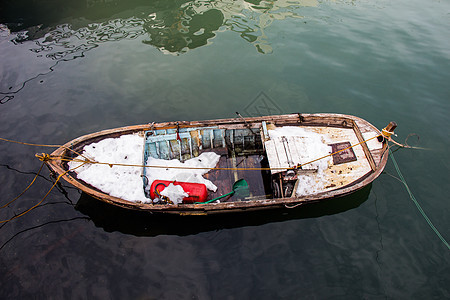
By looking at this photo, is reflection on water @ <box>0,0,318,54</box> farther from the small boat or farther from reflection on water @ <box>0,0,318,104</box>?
the small boat

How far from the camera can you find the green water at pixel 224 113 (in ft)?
27.5

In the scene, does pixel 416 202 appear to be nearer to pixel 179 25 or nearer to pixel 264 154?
pixel 264 154

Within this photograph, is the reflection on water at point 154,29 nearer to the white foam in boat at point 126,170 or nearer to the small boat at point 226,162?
the small boat at point 226,162

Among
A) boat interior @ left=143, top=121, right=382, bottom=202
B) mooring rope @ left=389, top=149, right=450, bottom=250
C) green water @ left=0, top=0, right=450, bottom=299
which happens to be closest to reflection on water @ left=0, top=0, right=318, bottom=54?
green water @ left=0, top=0, right=450, bottom=299

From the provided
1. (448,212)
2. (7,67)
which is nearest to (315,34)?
(448,212)

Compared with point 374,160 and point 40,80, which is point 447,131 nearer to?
point 374,160

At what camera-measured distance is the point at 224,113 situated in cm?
1351

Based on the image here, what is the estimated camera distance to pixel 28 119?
13617 millimetres

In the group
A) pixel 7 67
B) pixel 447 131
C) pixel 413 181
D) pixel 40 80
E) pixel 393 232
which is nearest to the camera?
pixel 393 232

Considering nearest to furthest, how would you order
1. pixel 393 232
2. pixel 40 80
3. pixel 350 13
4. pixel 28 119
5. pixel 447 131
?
1. pixel 393 232
2. pixel 447 131
3. pixel 28 119
4. pixel 40 80
5. pixel 350 13

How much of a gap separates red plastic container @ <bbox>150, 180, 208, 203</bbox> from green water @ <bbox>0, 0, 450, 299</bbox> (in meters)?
1.20

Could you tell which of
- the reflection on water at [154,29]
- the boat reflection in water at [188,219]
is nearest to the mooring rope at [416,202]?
the boat reflection in water at [188,219]

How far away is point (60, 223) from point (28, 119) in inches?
288

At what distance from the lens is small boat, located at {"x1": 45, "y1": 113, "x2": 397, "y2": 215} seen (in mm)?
8758
